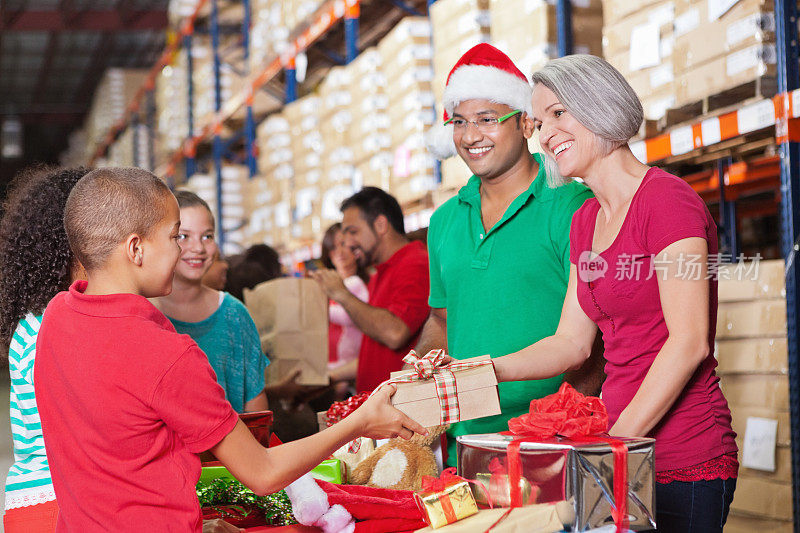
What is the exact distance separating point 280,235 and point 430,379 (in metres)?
4.88

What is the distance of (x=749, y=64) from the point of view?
8.28 feet

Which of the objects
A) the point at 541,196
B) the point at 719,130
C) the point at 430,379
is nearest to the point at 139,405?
the point at 430,379

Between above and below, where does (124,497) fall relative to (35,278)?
below

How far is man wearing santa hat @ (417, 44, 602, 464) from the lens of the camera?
2119 millimetres

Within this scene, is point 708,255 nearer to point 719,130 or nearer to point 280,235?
point 719,130

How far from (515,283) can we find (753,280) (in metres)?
1.04

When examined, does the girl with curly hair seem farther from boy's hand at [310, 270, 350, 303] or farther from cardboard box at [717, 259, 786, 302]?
cardboard box at [717, 259, 786, 302]

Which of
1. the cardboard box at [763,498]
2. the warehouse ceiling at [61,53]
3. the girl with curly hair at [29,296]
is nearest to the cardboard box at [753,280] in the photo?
the cardboard box at [763,498]

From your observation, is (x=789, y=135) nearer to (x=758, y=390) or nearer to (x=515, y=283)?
(x=758, y=390)

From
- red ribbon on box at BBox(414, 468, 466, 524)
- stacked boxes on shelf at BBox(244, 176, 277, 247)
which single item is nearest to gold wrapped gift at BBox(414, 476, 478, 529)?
red ribbon on box at BBox(414, 468, 466, 524)

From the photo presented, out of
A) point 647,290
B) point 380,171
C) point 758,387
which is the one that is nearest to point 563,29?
point 758,387

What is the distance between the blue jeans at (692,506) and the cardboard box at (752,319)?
1283mm

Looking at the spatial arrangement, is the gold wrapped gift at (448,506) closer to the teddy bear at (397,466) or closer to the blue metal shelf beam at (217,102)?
the teddy bear at (397,466)

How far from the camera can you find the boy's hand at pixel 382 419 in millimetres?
1585
